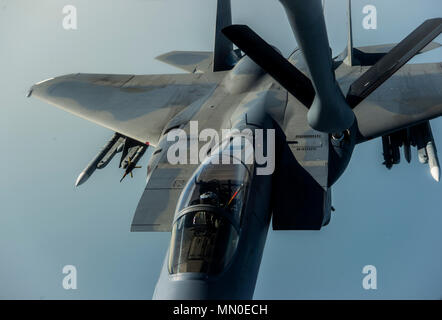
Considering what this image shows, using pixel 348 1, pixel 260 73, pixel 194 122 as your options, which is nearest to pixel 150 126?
pixel 194 122

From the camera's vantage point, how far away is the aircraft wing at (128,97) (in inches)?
500

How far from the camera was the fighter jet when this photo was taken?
6.90 m

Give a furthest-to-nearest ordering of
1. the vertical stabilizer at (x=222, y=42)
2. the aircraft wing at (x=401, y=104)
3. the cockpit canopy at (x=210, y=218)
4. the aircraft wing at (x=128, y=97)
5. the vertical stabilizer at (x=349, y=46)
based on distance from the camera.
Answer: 1. the vertical stabilizer at (x=222, y=42)
2. the vertical stabilizer at (x=349, y=46)
3. the aircraft wing at (x=128, y=97)
4. the aircraft wing at (x=401, y=104)
5. the cockpit canopy at (x=210, y=218)

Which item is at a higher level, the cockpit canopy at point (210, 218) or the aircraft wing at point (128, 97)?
the aircraft wing at point (128, 97)

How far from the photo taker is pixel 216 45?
1415 centimetres

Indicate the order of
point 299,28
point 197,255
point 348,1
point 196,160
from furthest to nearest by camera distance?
point 348,1 → point 196,160 → point 197,255 → point 299,28

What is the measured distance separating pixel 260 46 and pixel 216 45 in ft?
21.1

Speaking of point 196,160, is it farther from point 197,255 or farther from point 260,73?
point 260,73

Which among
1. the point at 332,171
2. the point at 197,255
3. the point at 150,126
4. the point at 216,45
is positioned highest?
the point at 216,45

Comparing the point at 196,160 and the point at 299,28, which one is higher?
the point at 299,28

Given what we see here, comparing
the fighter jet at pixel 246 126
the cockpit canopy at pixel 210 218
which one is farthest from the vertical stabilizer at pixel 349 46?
the cockpit canopy at pixel 210 218

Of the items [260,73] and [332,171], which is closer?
[332,171]

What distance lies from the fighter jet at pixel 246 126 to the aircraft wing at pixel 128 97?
0.11ft

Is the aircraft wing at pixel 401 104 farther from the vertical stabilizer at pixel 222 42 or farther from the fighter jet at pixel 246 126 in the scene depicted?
the vertical stabilizer at pixel 222 42
